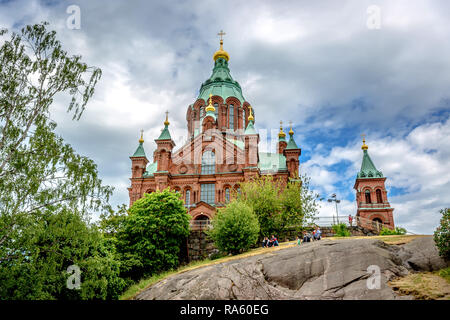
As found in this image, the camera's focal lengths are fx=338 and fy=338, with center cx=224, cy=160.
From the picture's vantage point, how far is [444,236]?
17.3m

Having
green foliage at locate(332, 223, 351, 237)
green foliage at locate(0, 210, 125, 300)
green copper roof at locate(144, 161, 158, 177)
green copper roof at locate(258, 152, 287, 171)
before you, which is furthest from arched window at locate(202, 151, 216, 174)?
green foliage at locate(0, 210, 125, 300)

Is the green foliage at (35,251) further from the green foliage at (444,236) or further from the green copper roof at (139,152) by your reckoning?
the green copper roof at (139,152)

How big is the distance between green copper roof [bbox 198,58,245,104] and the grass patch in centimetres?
4078

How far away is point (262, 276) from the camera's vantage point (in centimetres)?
1920

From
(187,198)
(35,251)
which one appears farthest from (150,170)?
(35,251)

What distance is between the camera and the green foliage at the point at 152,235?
27.9m

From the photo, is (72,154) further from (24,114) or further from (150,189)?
(150,189)

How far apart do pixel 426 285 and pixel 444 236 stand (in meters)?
3.67

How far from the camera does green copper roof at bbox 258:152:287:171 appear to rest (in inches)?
1770

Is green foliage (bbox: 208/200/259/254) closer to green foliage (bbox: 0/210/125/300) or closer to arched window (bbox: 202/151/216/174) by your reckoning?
green foliage (bbox: 0/210/125/300)
